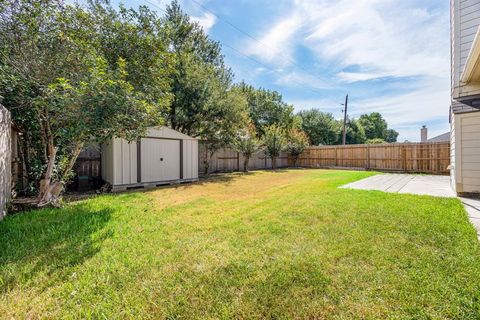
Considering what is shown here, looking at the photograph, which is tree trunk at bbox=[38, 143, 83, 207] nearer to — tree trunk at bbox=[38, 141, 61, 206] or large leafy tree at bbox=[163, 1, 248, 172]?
tree trunk at bbox=[38, 141, 61, 206]

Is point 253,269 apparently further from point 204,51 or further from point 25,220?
point 204,51

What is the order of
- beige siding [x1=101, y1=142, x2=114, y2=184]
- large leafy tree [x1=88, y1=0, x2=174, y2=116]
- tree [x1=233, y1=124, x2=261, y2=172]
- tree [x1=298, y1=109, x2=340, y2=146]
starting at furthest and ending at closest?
tree [x1=298, y1=109, x2=340, y2=146] < tree [x1=233, y1=124, x2=261, y2=172] < beige siding [x1=101, y1=142, x2=114, y2=184] < large leafy tree [x1=88, y1=0, x2=174, y2=116]

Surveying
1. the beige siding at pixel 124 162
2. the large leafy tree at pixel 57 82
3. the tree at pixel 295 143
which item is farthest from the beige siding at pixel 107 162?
the tree at pixel 295 143

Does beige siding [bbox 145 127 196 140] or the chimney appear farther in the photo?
the chimney

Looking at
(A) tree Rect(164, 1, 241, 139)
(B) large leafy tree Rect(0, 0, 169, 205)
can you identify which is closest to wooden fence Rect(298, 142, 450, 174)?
Answer: (A) tree Rect(164, 1, 241, 139)

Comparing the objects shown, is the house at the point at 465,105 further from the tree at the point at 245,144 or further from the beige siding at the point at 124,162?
the beige siding at the point at 124,162

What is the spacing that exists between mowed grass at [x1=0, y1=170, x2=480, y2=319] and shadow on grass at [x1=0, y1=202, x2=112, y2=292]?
14mm

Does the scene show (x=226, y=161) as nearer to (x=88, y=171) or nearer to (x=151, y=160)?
(x=151, y=160)

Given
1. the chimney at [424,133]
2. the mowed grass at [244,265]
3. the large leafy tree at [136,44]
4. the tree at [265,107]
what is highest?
the tree at [265,107]

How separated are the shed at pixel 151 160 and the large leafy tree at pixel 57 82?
184 cm

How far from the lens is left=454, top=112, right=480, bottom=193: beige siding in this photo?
193 inches

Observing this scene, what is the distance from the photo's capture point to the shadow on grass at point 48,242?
207 centimetres

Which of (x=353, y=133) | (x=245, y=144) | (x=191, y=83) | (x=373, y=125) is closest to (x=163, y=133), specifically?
(x=191, y=83)

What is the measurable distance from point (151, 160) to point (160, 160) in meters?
0.34
